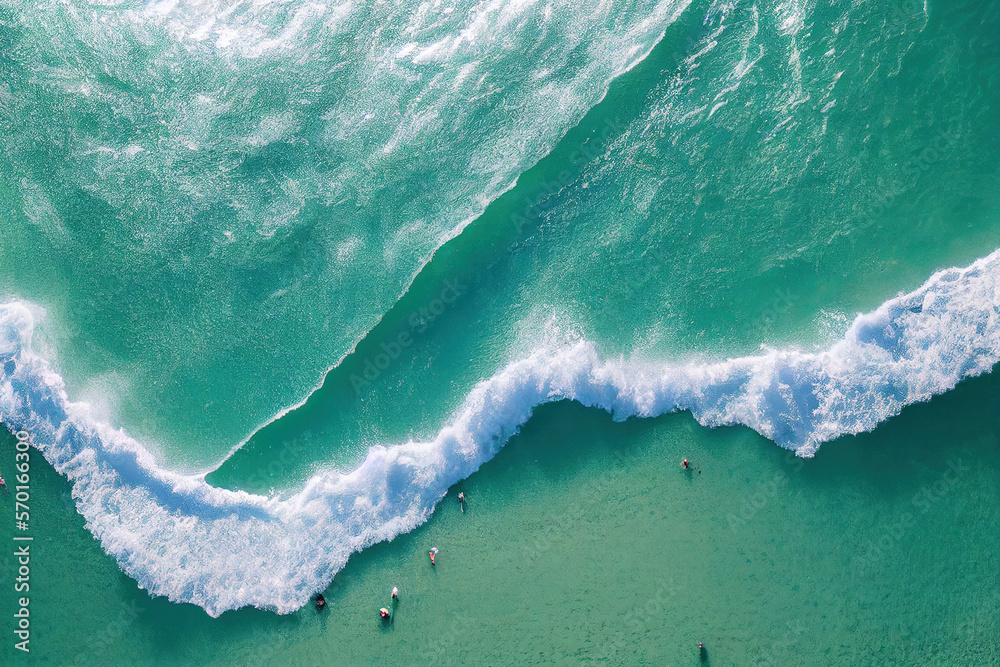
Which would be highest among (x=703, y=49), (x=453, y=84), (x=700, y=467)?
(x=703, y=49)

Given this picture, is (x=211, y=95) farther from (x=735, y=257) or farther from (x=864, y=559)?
(x=864, y=559)

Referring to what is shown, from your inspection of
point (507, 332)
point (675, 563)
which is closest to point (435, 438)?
point (507, 332)

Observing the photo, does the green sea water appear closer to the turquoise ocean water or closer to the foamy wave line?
the turquoise ocean water

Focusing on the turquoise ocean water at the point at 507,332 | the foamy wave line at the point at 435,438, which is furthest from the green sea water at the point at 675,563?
the foamy wave line at the point at 435,438

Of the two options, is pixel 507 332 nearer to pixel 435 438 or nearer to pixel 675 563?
pixel 435 438

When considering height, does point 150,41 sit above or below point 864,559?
below

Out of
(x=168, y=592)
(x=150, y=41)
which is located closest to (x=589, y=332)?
(x=168, y=592)
